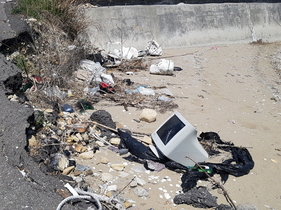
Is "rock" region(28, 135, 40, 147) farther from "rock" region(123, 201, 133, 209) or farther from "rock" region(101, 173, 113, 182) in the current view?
"rock" region(123, 201, 133, 209)

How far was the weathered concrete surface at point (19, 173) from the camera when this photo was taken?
2.58 metres

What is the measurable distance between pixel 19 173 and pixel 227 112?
3.53 m

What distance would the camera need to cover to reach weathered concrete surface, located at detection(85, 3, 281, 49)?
8.12m

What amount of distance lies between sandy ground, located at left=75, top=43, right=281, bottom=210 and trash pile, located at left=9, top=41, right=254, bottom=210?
3.5 inches

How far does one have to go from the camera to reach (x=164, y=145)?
12.6ft

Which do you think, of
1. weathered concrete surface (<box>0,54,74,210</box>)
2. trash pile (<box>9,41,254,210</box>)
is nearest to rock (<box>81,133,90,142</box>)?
trash pile (<box>9,41,254,210</box>)

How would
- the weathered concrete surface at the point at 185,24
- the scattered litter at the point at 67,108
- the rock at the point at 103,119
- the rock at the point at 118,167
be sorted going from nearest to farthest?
the rock at the point at 118,167
the rock at the point at 103,119
the scattered litter at the point at 67,108
the weathered concrete surface at the point at 185,24

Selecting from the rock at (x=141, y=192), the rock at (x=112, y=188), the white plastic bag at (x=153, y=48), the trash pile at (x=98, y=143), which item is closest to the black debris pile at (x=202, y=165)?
the trash pile at (x=98, y=143)

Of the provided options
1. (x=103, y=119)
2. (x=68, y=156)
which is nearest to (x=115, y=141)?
(x=103, y=119)

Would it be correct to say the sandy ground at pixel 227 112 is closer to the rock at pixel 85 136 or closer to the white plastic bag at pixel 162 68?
the white plastic bag at pixel 162 68

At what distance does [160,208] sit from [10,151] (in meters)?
1.42

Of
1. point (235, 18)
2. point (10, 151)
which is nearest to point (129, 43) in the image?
point (235, 18)

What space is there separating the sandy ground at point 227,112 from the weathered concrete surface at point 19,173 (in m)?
0.61

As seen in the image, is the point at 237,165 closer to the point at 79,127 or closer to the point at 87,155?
the point at 87,155
